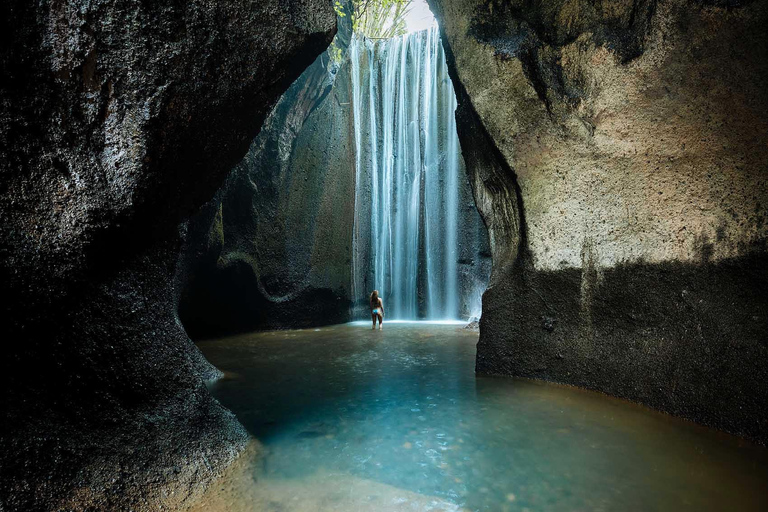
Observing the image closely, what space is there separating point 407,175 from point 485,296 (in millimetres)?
10302

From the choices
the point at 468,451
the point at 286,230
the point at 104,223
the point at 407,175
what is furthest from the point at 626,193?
the point at 407,175

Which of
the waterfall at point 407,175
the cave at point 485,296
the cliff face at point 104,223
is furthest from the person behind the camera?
the waterfall at point 407,175

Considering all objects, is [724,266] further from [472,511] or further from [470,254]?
[470,254]

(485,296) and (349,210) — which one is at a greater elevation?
(349,210)

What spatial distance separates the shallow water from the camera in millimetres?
2609

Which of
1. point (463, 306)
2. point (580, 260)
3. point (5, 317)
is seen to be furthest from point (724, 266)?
point (463, 306)

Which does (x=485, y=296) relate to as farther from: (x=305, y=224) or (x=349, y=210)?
(x=349, y=210)

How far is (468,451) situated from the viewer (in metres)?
3.27

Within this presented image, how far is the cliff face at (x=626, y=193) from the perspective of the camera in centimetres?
346

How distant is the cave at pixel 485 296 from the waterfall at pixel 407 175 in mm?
7378

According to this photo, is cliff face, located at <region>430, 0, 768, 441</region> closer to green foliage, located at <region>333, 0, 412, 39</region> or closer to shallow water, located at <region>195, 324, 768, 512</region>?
shallow water, located at <region>195, 324, 768, 512</region>

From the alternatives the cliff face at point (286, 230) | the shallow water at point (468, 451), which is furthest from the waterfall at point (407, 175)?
the shallow water at point (468, 451)

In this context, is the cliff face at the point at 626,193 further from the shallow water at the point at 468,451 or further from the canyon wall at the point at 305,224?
the canyon wall at the point at 305,224

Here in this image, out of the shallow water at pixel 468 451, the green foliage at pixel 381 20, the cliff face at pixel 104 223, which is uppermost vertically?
the green foliage at pixel 381 20
